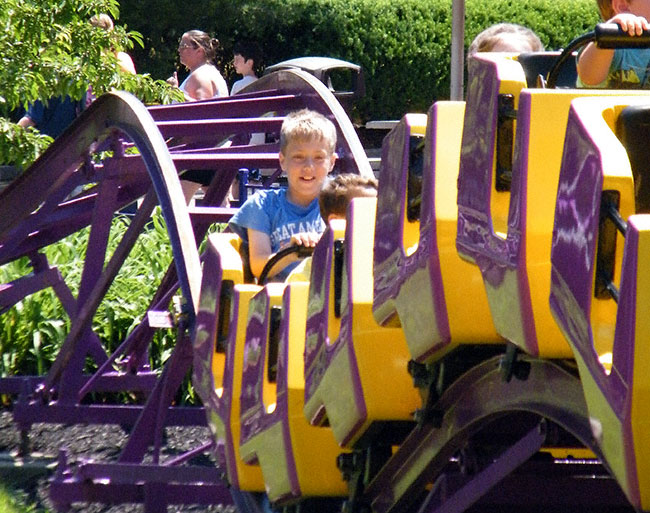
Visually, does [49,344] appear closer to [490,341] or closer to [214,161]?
[214,161]

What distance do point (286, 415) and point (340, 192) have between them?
1.02 m

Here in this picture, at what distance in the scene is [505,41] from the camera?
4.61m

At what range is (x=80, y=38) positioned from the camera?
654cm

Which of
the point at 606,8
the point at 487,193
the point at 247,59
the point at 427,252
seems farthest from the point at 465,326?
the point at 247,59

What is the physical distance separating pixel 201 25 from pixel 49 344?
1016cm

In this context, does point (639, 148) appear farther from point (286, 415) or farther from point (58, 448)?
point (58, 448)

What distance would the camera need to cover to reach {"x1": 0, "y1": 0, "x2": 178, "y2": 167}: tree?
6133 mm

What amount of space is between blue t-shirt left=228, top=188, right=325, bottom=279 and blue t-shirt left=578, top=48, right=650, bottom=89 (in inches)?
62.9

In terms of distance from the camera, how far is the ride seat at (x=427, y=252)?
240 cm

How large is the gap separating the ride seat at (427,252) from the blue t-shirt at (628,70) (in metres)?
0.71

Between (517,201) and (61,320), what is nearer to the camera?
(517,201)

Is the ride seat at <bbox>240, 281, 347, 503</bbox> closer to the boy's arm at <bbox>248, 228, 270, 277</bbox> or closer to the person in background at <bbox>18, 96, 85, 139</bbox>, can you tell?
the boy's arm at <bbox>248, 228, 270, 277</bbox>

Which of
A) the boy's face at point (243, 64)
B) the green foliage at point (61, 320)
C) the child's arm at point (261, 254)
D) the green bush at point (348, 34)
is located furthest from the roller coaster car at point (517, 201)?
the green bush at point (348, 34)

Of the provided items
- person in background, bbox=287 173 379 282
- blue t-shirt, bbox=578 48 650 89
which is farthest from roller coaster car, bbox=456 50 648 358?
person in background, bbox=287 173 379 282
